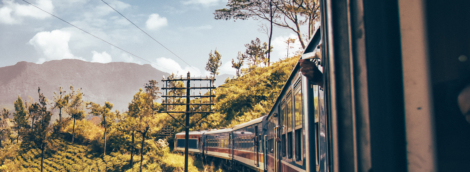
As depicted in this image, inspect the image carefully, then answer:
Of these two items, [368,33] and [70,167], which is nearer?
[368,33]

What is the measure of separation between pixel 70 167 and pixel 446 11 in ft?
176

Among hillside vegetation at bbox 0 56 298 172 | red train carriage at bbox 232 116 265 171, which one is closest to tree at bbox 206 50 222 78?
hillside vegetation at bbox 0 56 298 172

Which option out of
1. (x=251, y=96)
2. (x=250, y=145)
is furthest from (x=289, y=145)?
(x=251, y=96)

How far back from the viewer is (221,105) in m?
36.9

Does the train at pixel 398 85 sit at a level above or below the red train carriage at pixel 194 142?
above

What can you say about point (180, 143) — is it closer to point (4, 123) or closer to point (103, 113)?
point (103, 113)

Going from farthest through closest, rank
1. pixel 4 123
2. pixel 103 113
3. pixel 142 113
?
pixel 4 123
pixel 103 113
pixel 142 113

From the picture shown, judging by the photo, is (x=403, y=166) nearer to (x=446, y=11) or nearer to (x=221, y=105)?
(x=446, y=11)

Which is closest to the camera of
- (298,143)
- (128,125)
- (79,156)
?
(298,143)

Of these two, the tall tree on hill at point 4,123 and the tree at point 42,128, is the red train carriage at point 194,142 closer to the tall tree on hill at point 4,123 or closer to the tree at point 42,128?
the tree at point 42,128

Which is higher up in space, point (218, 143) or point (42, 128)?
point (42, 128)

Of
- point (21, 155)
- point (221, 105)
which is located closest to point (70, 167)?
point (21, 155)

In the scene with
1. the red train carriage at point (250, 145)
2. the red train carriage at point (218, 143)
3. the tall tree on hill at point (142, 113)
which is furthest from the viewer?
the tall tree on hill at point (142, 113)

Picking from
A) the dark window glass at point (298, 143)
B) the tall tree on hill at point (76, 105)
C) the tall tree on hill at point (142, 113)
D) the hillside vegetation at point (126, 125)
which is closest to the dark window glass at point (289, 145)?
the dark window glass at point (298, 143)
